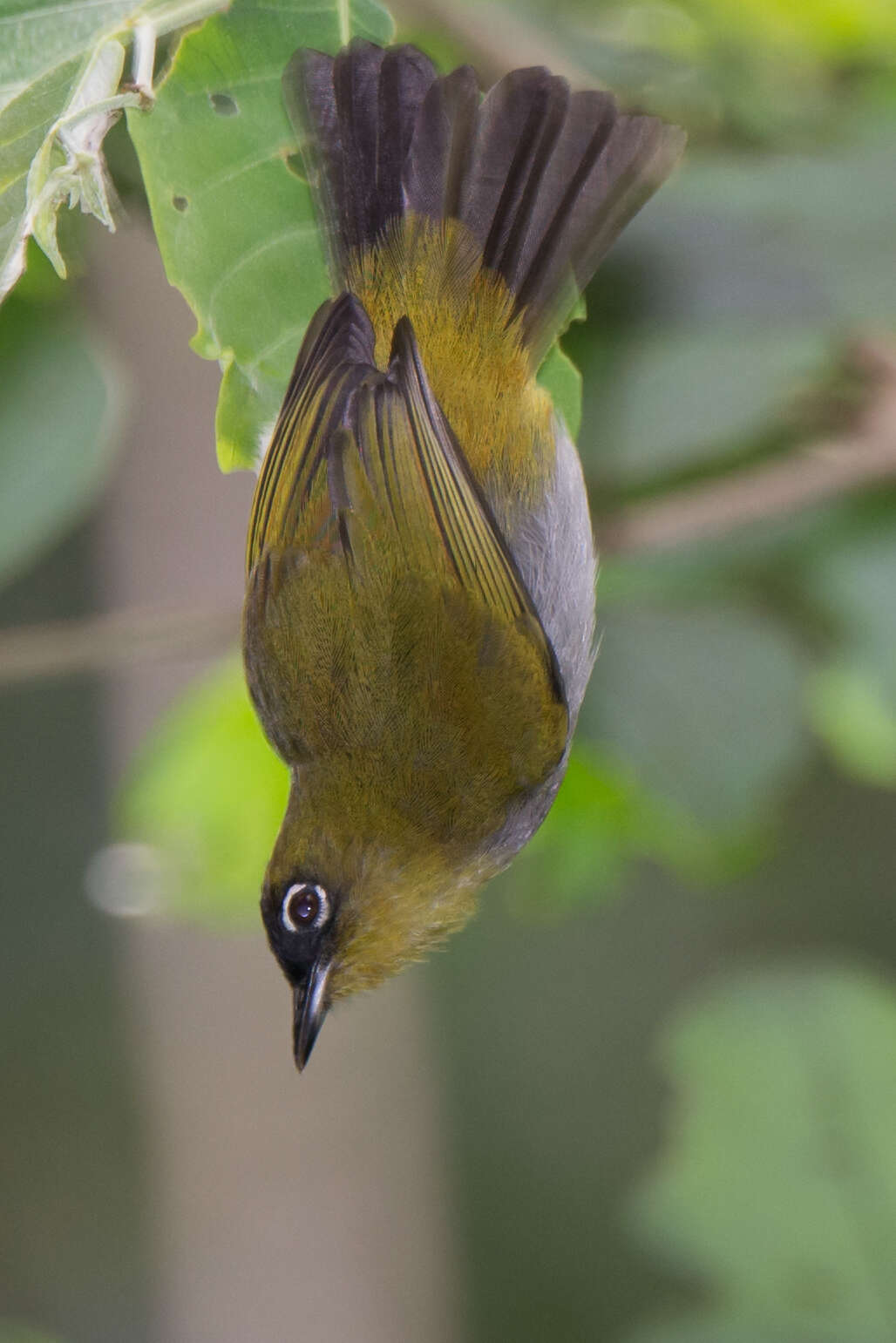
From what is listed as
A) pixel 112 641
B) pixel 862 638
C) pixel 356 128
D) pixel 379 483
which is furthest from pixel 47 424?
pixel 862 638

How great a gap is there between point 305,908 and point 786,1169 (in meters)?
0.92

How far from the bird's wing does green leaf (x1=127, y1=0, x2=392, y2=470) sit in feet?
0.72

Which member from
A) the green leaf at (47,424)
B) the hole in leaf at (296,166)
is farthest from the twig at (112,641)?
the hole in leaf at (296,166)

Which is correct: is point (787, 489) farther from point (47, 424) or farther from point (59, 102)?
point (59, 102)

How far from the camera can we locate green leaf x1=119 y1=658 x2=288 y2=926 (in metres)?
2.61

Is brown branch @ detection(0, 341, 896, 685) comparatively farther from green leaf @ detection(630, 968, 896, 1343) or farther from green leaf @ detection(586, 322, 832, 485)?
green leaf @ detection(630, 968, 896, 1343)

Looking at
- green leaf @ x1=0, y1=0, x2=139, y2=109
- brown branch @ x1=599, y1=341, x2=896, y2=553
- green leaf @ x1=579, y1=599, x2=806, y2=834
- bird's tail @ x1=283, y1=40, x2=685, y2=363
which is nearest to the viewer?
green leaf @ x1=0, y1=0, x2=139, y2=109

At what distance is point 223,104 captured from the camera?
1585mm

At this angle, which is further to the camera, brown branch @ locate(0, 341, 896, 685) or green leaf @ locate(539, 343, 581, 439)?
brown branch @ locate(0, 341, 896, 685)

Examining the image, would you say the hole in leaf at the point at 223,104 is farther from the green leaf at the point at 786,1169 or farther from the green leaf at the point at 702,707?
the green leaf at the point at 786,1169

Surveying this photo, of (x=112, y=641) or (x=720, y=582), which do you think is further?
(x=720, y=582)

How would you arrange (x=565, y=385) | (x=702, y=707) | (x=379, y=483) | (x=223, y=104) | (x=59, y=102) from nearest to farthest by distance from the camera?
(x=59, y=102) → (x=223, y=104) → (x=565, y=385) → (x=379, y=483) → (x=702, y=707)

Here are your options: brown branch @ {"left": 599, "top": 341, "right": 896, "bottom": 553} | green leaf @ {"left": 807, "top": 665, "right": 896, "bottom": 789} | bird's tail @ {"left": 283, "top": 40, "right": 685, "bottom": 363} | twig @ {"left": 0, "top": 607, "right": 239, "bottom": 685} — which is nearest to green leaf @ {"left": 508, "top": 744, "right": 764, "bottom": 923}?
green leaf @ {"left": 807, "top": 665, "right": 896, "bottom": 789}

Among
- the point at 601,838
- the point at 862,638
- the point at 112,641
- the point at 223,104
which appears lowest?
the point at 601,838
